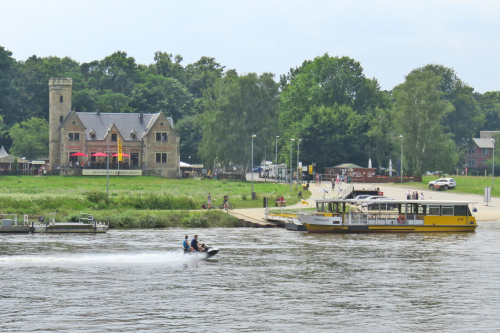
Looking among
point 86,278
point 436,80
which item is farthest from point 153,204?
point 436,80

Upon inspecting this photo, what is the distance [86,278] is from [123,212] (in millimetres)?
27243

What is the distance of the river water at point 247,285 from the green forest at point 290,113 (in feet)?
229

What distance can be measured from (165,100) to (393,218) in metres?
108

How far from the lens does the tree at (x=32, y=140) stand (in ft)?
436

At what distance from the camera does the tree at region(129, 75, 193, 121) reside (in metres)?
153

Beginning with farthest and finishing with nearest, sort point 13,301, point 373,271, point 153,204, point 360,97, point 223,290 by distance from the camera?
point 360,97, point 153,204, point 373,271, point 223,290, point 13,301

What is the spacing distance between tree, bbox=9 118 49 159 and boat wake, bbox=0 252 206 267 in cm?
9843

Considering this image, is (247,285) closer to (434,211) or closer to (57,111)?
(434,211)

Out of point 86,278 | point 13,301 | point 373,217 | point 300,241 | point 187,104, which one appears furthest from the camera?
point 187,104

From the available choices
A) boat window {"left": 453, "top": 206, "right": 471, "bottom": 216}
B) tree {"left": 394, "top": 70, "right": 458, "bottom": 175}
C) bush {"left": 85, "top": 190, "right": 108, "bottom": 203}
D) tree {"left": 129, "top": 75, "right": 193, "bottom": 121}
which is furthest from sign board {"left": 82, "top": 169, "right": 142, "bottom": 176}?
boat window {"left": 453, "top": 206, "right": 471, "bottom": 216}

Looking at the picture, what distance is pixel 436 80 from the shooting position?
118m

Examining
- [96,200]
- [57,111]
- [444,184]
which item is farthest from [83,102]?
[96,200]

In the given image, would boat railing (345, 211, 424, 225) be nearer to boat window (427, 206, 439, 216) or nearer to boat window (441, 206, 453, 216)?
boat window (427, 206, 439, 216)

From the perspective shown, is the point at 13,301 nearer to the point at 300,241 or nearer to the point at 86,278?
→ the point at 86,278
